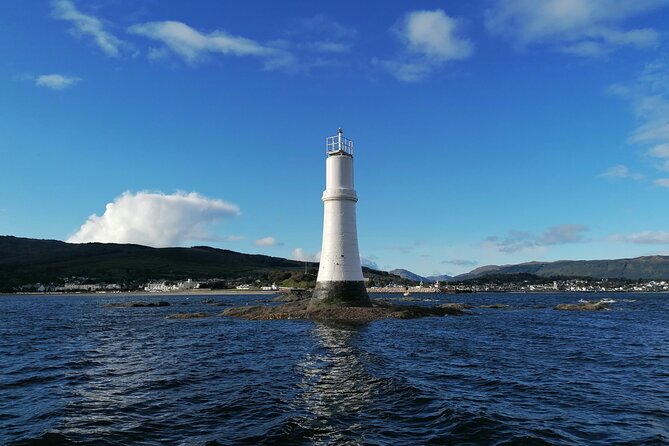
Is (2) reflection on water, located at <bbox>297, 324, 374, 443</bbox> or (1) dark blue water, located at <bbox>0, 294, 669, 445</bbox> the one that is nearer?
(1) dark blue water, located at <bbox>0, 294, 669, 445</bbox>

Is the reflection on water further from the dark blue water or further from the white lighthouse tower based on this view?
the white lighthouse tower

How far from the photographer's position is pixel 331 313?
46.4 metres

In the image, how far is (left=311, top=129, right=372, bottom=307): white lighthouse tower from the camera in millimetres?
46562

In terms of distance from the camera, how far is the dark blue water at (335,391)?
12562 millimetres

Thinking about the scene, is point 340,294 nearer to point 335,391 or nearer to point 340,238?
point 340,238

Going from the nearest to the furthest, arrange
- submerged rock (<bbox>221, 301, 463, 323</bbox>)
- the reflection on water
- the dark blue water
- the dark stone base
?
the dark blue water → the reflection on water → submerged rock (<bbox>221, 301, 463, 323</bbox>) → the dark stone base

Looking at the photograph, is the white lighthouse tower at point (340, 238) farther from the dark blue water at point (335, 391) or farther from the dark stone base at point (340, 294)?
the dark blue water at point (335, 391)

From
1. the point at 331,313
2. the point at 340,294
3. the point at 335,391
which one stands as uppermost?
the point at 340,294

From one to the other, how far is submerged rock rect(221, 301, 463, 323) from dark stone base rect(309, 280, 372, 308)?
23.9 inches

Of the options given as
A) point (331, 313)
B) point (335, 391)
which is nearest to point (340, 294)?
point (331, 313)

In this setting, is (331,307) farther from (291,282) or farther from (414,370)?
(291,282)

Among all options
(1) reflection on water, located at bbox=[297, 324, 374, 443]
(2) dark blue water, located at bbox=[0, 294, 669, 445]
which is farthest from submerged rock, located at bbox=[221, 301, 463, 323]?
(1) reflection on water, located at bbox=[297, 324, 374, 443]

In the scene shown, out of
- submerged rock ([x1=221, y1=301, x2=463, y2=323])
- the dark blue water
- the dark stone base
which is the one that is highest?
the dark stone base

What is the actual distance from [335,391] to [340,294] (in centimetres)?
3038
